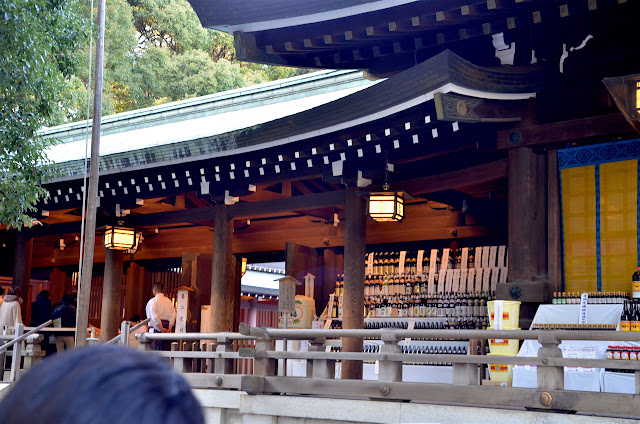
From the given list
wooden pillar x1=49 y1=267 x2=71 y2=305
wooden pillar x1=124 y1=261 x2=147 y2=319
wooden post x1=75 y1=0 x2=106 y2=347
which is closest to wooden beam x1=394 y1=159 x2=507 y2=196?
wooden post x1=75 y1=0 x2=106 y2=347

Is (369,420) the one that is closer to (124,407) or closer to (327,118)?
(327,118)

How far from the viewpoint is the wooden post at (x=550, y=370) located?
23.6 feet

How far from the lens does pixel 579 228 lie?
9203mm

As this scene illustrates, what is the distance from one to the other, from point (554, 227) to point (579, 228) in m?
0.28

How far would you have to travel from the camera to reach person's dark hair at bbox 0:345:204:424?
0.79 meters

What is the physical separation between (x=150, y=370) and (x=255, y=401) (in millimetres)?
8324

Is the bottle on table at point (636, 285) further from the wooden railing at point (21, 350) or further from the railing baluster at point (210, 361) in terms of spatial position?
the wooden railing at point (21, 350)

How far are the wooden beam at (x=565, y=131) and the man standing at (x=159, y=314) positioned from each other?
674cm

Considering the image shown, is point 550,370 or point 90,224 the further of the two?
point 90,224

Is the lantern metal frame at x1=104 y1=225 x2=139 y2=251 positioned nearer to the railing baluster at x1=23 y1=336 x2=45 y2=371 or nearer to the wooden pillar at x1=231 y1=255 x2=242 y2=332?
the railing baluster at x1=23 y1=336 x2=45 y2=371

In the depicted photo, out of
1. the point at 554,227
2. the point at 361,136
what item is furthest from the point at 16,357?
the point at 554,227

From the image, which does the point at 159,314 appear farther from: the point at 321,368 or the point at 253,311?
the point at 253,311

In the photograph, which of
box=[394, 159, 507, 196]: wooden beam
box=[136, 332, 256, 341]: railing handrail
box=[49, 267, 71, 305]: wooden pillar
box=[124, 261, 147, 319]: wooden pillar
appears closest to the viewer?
box=[136, 332, 256, 341]: railing handrail

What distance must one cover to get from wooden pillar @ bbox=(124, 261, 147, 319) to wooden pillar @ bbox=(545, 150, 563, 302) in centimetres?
1107
